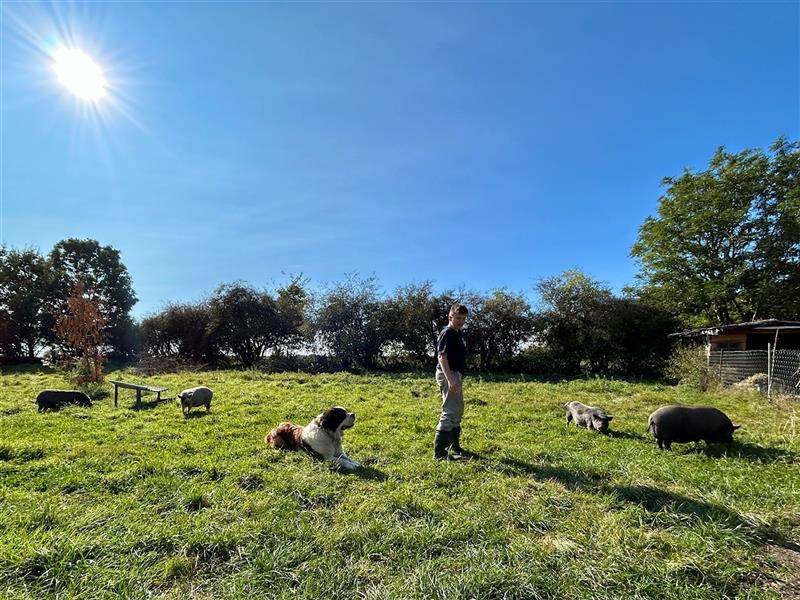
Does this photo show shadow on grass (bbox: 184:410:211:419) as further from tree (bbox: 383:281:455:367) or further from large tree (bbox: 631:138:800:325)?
large tree (bbox: 631:138:800:325)

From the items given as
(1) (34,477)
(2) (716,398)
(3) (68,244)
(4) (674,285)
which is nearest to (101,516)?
(1) (34,477)

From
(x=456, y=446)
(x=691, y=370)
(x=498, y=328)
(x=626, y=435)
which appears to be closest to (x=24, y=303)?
(x=498, y=328)

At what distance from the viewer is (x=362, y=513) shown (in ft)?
11.0

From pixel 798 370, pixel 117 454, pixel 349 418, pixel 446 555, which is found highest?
pixel 798 370

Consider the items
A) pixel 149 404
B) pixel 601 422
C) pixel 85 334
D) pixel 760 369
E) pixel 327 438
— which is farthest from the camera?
pixel 85 334

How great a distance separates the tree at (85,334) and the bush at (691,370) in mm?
19727

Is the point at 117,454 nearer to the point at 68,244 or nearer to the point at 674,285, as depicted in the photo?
the point at 674,285

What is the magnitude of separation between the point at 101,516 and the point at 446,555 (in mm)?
2848

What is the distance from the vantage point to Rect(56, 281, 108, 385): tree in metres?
13.4

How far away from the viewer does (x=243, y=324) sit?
23562mm

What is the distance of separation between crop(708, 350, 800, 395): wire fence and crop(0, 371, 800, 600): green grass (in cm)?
427

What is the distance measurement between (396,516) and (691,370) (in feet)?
50.1

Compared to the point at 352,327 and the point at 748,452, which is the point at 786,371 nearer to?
the point at 748,452

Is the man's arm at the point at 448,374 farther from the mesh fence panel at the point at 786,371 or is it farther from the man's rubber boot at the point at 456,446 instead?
the mesh fence panel at the point at 786,371
